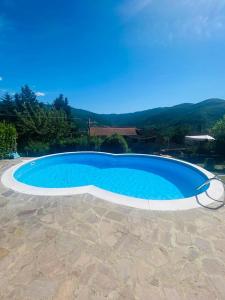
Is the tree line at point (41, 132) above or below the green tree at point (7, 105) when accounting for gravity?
below

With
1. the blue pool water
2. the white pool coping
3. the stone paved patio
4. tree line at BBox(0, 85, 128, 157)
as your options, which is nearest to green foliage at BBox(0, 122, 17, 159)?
tree line at BBox(0, 85, 128, 157)

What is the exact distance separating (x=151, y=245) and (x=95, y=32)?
1060 cm

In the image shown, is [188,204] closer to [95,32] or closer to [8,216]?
[8,216]

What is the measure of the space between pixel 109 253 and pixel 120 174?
6438 mm

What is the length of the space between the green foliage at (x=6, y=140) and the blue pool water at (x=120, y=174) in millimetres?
2367

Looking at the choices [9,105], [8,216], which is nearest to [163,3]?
[8,216]

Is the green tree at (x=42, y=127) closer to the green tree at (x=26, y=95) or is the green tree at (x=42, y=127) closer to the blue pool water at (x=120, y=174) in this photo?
the blue pool water at (x=120, y=174)

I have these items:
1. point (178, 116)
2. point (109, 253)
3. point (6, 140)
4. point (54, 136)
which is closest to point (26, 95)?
point (54, 136)

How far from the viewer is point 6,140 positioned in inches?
440

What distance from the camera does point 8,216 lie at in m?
4.07

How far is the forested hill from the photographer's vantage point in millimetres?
44188

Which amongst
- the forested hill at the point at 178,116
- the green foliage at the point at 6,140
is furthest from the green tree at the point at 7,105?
the green foliage at the point at 6,140

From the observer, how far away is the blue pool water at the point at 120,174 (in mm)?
7384

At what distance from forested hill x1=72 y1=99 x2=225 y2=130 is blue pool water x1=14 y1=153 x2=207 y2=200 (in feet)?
72.9
